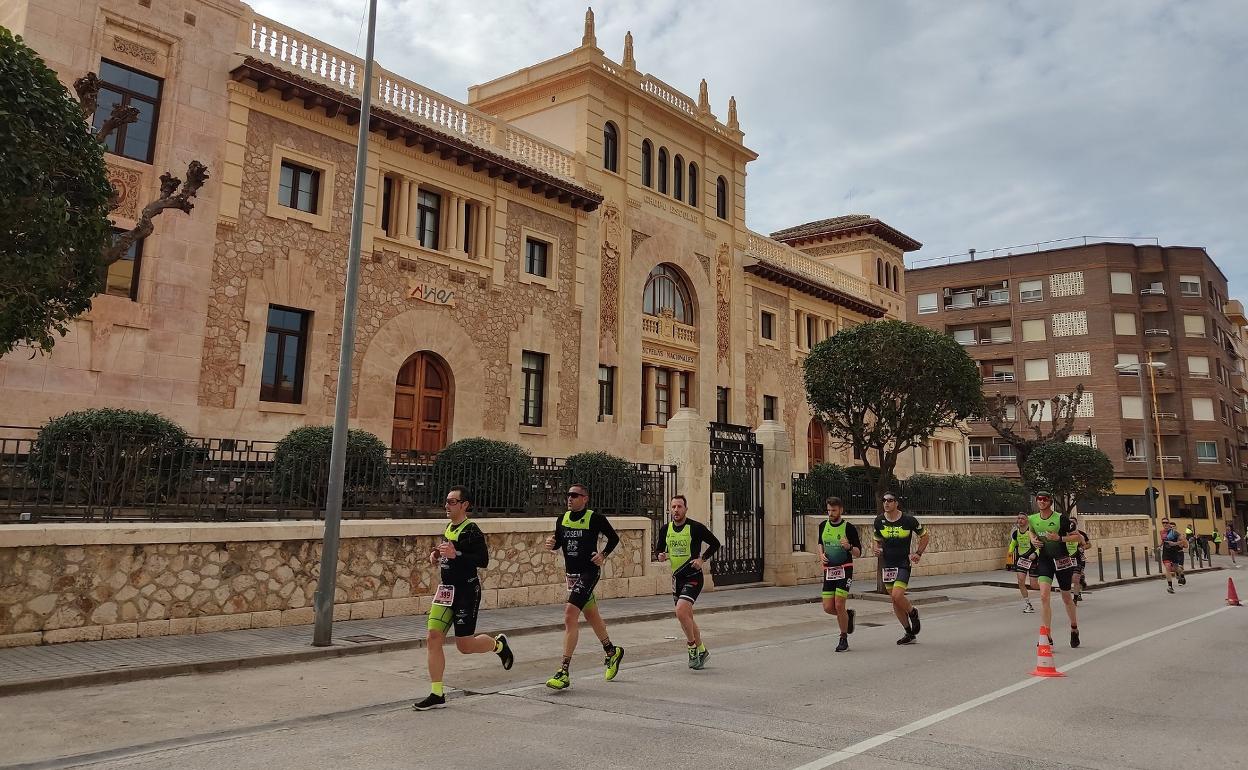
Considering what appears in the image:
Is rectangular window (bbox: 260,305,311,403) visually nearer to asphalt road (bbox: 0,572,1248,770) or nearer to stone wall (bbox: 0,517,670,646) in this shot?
stone wall (bbox: 0,517,670,646)

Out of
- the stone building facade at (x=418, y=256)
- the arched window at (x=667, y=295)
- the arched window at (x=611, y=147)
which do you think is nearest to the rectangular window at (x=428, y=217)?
the stone building facade at (x=418, y=256)

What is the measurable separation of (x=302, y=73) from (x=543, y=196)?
7.27 m

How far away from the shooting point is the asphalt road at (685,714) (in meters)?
5.34

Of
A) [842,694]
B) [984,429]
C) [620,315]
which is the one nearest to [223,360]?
[620,315]

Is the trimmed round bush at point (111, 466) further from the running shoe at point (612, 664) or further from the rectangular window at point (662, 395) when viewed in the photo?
the rectangular window at point (662, 395)

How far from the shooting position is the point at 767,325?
108ft

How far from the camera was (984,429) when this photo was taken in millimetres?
60125

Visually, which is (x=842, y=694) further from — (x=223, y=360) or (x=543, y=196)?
(x=543, y=196)

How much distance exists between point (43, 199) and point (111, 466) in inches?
125

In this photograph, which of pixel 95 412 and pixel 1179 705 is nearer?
pixel 1179 705

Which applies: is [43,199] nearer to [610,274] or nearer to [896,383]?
[896,383]

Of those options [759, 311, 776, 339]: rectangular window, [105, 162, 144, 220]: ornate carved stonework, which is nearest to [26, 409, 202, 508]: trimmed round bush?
[105, 162, 144, 220]: ornate carved stonework

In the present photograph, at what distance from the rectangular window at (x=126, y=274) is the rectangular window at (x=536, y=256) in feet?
32.2

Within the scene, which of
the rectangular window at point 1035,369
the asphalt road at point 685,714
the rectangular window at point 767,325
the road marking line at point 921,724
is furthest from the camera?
the rectangular window at point 1035,369
